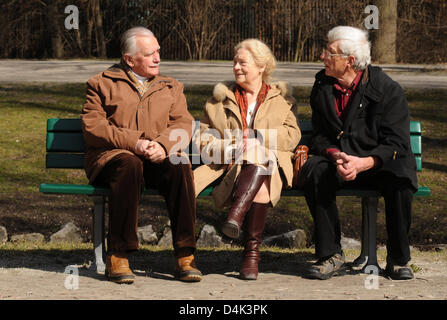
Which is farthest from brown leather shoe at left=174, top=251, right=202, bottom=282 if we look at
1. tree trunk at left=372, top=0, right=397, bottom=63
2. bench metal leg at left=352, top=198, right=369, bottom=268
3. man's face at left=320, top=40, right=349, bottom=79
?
tree trunk at left=372, top=0, right=397, bottom=63

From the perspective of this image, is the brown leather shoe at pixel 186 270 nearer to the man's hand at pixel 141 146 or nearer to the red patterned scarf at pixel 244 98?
the man's hand at pixel 141 146

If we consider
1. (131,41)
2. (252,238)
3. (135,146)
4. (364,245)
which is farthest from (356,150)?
(131,41)

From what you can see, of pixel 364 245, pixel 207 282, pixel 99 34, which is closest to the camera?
pixel 207 282

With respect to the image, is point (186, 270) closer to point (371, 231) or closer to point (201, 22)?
point (371, 231)

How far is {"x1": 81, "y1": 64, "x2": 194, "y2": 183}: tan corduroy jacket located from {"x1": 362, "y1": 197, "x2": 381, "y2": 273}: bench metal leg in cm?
123

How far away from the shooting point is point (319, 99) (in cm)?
499

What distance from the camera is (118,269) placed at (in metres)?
4.61

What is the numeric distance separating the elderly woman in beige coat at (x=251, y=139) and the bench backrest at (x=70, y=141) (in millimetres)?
494

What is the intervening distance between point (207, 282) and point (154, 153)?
83 centimetres

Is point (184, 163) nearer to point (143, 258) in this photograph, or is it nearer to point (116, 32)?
point (143, 258)

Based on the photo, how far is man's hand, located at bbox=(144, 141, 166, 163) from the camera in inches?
189

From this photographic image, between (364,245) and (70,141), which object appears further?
(70,141)

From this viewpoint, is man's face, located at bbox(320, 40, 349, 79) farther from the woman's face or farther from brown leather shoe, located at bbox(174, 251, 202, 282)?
brown leather shoe, located at bbox(174, 251, 202, 282)
